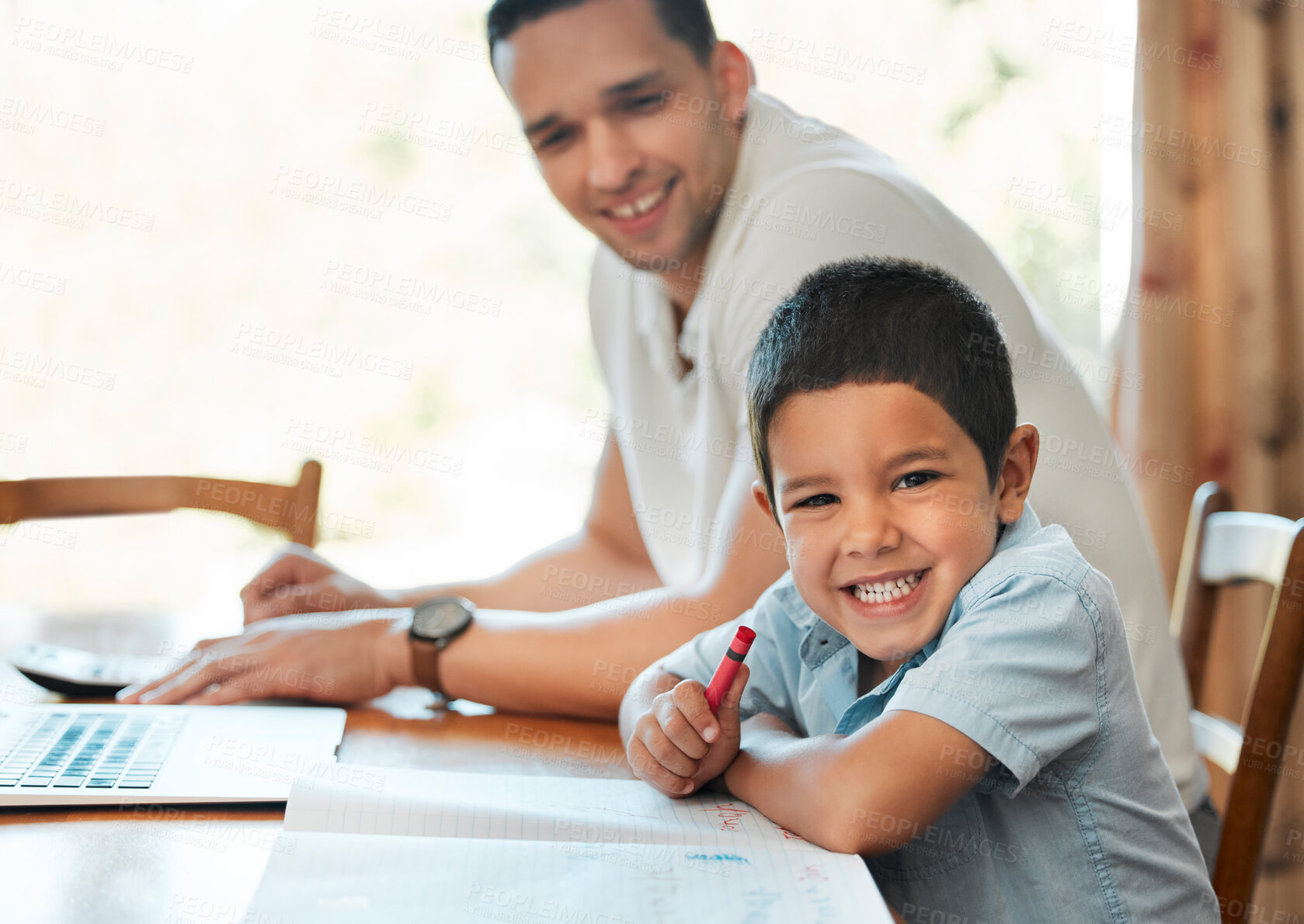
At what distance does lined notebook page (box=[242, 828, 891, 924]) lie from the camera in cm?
54

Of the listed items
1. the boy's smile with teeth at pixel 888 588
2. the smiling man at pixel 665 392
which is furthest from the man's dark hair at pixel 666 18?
the boy's smile with teeth at pixel 888 588

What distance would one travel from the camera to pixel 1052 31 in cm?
256

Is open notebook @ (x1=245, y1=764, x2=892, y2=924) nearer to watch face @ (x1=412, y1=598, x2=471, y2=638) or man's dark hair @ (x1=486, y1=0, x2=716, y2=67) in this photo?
watch face @ (x1=412, y1=598, x2=471, y2=638)

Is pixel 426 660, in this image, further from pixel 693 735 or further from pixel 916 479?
pixel 916 479

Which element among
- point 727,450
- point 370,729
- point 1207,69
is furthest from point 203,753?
point 1207,69

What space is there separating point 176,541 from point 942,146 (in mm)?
2780

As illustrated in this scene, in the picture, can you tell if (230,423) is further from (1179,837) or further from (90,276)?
(1179,837)

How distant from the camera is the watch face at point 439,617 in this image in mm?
1015

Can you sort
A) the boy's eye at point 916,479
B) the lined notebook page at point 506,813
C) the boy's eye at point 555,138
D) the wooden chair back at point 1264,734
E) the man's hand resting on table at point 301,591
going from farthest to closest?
the boy's eye at point 555,138, the man's hand resting on table at point 301,591, the wooden chair back at point 1264,734, the boy's eye at point 916,479, the lined notebook page at point 506,813

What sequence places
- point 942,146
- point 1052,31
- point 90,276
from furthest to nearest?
point 90,276 → point 942,146 → point 1052,31

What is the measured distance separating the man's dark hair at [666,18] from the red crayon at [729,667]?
2.78 ft

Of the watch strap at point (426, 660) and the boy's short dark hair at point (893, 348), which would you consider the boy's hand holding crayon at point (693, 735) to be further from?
the watch strap at point (426, 660)

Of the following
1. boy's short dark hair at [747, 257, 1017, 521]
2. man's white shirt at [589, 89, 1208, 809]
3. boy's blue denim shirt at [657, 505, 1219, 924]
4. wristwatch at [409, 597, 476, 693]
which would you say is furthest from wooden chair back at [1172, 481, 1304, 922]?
wristwatch at [409, 597, 476, 693]

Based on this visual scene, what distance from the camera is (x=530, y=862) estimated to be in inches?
23.3
